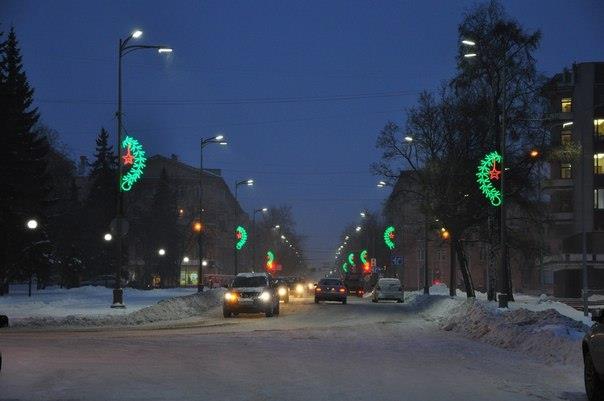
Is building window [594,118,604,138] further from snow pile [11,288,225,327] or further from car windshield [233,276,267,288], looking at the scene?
car windshield [233,276,267,288]

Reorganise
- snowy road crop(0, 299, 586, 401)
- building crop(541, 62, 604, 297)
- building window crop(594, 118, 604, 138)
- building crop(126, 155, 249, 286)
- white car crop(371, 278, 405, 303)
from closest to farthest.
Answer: snowy road crop(0, 299, 586, 401) < white car crop(371, 278, 405, 303) < building crop(541, 62, 604, 297) < building window crop(594, 118, 604, 138) < building crop(126, 155, 249, 286)

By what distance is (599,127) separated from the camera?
3196 inches

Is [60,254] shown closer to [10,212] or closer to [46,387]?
[10,212]

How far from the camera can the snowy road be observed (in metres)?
12.2

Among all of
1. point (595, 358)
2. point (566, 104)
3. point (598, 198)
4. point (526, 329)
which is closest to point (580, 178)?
point (598, 198)

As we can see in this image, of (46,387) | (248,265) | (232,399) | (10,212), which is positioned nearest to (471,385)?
(232,399)

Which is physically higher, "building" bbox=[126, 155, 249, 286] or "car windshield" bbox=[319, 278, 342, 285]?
"building" bbox=[126, 155, 249, 286]

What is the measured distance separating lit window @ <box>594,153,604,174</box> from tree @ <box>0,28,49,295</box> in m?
51.2

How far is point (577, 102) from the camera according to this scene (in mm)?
82000

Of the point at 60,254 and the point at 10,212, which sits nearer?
the point at 10,212

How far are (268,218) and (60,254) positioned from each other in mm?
103209

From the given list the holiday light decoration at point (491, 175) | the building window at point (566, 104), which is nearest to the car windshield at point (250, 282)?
the holiday light decoration at point (491, 175)

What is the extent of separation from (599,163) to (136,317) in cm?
6122

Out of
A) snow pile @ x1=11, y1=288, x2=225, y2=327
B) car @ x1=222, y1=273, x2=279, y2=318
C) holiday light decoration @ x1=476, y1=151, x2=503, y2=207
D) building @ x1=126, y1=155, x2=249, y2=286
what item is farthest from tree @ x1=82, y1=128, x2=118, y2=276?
holiday light decoration @ x1=476, y1=151, x2=503, y2=207
